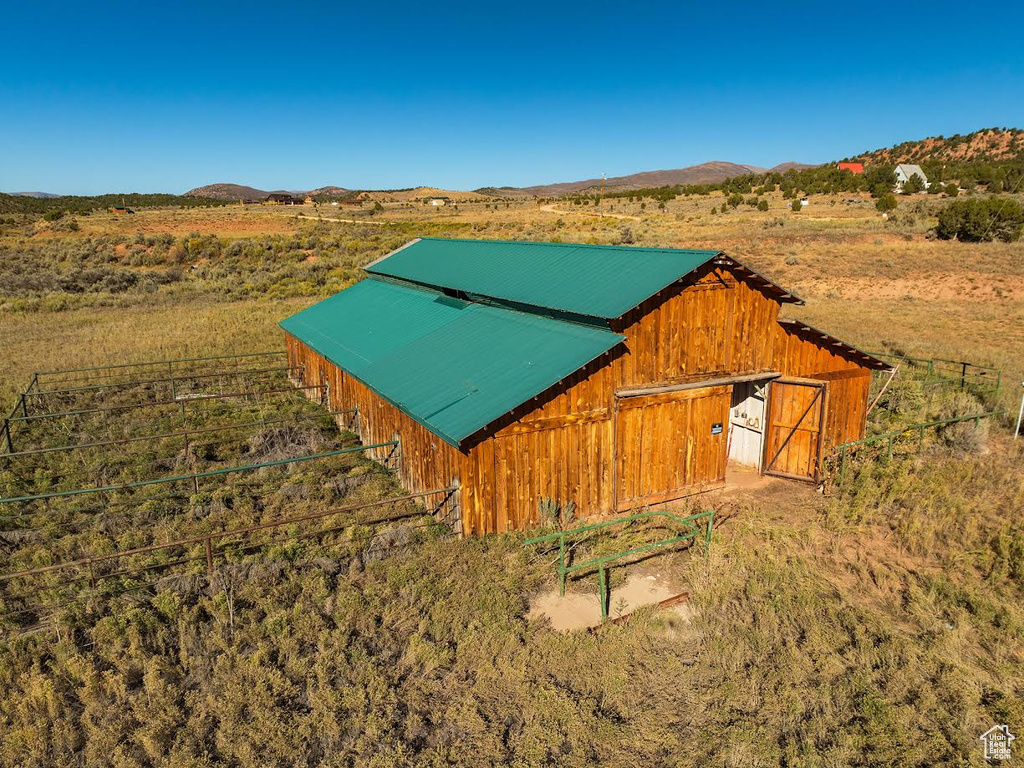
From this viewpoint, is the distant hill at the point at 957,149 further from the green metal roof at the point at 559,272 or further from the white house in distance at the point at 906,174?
the green metal roof at the point at 559,272

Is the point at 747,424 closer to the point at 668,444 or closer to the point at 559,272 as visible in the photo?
the point at 668,444

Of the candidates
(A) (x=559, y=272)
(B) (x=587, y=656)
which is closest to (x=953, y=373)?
(A) (x=559, y=272)

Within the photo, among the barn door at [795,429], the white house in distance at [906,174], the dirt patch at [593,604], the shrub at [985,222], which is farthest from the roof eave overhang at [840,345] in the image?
the white house in distance at [906,174]

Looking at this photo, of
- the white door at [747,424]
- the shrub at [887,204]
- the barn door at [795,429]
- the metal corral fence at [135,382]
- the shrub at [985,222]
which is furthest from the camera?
the shrub at [887,204]

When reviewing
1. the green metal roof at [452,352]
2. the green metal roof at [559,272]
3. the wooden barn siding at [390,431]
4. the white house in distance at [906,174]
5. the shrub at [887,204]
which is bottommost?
the wooden barn siding at [390,431]

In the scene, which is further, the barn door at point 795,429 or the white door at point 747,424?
the white door at point 747,424

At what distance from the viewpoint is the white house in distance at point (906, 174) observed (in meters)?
83.6

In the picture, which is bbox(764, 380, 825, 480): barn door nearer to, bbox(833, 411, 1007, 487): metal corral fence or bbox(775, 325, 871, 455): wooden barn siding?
bbox(775, 325, 871, 455): wooden barn siding

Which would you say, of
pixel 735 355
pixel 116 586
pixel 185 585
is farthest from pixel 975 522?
pixel 116 586

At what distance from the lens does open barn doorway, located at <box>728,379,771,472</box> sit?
15750mm

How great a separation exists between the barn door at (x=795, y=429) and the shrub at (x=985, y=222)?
149ft

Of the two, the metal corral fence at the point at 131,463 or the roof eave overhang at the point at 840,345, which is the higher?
the roof eave overhang at the point at 840,345

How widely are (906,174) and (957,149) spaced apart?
5736 centimetres

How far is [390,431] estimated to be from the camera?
15.2 m
